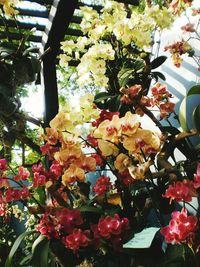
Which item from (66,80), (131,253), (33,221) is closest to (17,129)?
(131,253)

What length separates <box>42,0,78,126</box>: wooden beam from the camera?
237 cm

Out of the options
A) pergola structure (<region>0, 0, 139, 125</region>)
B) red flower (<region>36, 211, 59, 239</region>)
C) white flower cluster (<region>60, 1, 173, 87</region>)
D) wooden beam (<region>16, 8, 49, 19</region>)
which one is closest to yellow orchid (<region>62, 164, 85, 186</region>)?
red flower (<region>36, 211, 59, 239</region>)

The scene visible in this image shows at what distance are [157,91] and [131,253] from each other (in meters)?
0.88

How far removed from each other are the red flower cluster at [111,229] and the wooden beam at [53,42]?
1.16 m

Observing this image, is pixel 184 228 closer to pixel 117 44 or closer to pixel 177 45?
pixel 177 45

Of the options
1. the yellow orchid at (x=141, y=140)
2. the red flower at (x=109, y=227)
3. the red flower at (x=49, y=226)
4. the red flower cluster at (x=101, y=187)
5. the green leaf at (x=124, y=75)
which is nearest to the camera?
the yellow orchid at (x=141, y=140)

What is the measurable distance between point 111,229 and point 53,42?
1.89 m

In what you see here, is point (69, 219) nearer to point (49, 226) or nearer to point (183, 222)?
point (49, 226)

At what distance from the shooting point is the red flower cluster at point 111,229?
1215 mm

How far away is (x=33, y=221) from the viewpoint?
9.74 feet

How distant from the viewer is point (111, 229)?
1213 millimetres

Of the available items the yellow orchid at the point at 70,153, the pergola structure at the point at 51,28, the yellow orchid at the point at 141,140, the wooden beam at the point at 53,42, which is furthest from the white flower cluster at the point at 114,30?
the yellow orchid at the point at 141,140

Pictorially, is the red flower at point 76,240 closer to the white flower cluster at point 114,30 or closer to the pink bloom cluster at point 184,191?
the pink bloom cluster at point 184,191

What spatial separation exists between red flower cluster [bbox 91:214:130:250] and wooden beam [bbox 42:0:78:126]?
1160 mm
